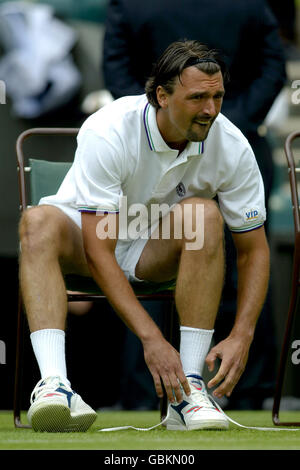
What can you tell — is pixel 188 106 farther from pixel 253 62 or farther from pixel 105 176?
pixel 253 62

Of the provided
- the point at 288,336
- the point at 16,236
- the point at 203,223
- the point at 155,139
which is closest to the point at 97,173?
the point at 155,139

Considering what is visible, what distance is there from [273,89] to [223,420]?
4.99ft

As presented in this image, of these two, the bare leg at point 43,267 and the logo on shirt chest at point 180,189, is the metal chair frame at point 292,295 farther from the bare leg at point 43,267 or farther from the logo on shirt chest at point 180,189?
the bare leg at point 43,267

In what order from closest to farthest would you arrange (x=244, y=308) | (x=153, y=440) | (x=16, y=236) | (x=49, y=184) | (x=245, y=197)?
1. (x=153, y=440)
2. (x=244, y=308)
3. (x=245, y=197)
4. (x=49, y=184)
5. (x=16, y=236)

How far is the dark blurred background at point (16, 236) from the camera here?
4.18 metres

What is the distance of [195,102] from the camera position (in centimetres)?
262

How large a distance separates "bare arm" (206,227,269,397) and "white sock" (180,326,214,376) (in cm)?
6

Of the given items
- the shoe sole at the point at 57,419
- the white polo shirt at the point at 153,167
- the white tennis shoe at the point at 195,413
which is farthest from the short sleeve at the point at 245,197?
the shoe sole at the point at 57,419

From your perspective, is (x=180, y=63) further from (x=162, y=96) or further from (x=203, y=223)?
(x=203, y=223)

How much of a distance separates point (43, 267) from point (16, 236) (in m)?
1.87

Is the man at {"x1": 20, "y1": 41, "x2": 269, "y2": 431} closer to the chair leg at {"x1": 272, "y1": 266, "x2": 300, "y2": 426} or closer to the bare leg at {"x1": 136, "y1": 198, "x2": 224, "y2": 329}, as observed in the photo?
the bare leg at {"x1": 136, "y1": 198, "x2": 224, "y2": 329}

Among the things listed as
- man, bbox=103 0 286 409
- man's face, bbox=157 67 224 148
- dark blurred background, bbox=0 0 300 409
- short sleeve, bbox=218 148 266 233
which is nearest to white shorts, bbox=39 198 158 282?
short sleeve, bbox=218 148 266 233

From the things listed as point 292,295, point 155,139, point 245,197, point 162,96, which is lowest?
point 292,295
